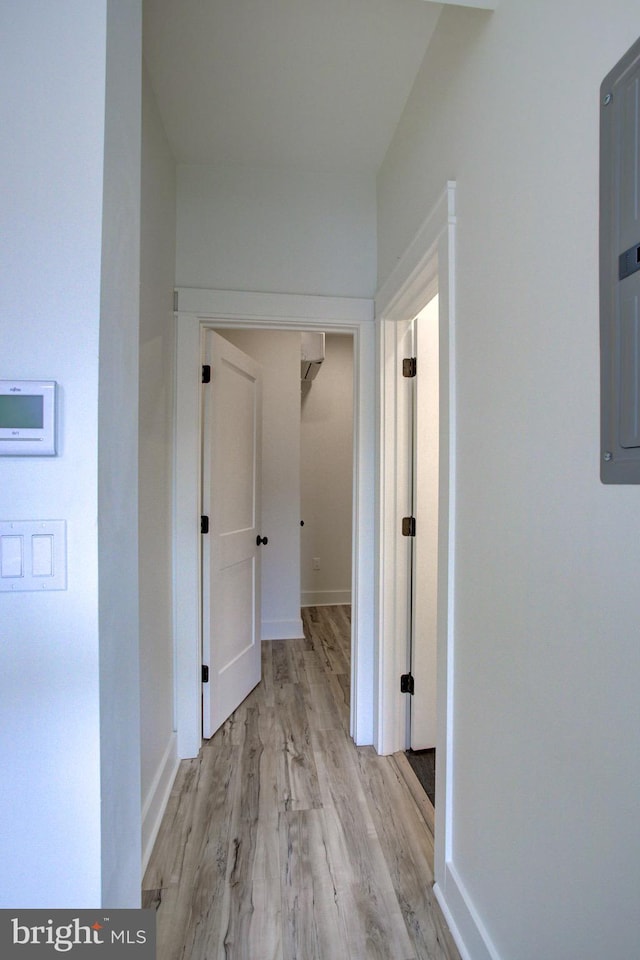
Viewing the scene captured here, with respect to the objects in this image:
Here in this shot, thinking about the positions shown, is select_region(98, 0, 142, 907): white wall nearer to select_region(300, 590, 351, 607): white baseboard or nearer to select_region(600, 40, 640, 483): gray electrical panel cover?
select_region(600, 40, 640, 483): gray electrical panel cover

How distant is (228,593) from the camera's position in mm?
2350

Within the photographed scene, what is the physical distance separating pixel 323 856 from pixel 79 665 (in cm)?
125

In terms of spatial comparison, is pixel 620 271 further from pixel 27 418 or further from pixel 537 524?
pixel 27 418

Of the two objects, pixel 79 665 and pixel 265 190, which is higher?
pixel 265 190

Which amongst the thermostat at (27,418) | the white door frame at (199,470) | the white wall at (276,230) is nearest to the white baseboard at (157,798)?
the white door frame at (199,470)

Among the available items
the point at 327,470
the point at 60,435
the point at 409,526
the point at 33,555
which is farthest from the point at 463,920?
the point at 327,470

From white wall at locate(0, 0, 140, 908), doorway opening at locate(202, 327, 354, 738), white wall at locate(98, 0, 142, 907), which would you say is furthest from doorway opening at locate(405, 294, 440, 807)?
white wall at locate(0, 0, 140, 908)

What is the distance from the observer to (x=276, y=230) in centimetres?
210

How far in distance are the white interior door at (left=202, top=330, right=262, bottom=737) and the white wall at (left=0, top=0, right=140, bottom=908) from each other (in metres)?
1.31

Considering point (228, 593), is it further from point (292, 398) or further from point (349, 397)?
point (349, 397)

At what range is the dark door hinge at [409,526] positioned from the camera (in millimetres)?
2039

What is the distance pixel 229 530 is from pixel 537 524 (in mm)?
1747

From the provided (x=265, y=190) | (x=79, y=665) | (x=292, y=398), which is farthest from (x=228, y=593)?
(x=265, y=190)

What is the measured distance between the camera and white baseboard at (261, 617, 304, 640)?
359 centimetres
